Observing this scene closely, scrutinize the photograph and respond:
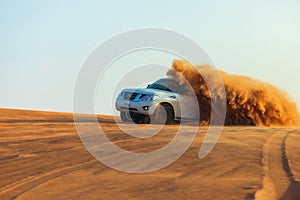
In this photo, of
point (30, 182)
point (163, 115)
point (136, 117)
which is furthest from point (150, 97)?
point (30, 182)

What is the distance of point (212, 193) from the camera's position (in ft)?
17.6

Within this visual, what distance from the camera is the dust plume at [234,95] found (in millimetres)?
17047

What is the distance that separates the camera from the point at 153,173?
6703 millimetres

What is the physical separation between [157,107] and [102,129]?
105 inches

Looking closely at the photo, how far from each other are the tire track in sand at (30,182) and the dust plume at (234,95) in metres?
10.1

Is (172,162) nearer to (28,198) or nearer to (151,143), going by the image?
(151,143)

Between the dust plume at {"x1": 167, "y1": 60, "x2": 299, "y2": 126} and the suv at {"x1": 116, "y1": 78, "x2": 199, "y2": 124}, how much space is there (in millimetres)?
714

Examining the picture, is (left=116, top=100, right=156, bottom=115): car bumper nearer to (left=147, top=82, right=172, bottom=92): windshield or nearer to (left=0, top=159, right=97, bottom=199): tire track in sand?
(left=147, top=82, right=172, bottom=92): windshield

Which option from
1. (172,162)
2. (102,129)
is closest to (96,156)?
(172,162)

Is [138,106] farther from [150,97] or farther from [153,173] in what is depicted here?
[153,173]


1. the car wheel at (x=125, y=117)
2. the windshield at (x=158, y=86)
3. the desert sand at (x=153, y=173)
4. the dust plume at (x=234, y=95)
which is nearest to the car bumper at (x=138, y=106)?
the car wheel at (x=125, y=117)

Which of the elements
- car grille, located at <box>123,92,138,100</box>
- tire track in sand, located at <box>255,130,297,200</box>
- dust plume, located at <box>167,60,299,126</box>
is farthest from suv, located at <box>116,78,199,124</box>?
tire track in sand, located at <box>255,130,297,200</box>

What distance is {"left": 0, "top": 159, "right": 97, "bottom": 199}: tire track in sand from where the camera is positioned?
5.41m

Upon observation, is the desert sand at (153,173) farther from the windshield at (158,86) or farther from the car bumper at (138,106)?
A: the windshield at (158,86)
